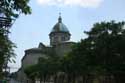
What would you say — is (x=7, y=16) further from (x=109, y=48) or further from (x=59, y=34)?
(x=59, y=34)

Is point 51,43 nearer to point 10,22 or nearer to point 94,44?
point 94,44

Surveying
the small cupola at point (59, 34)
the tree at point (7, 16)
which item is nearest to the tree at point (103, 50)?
the tree at point (7, 16)

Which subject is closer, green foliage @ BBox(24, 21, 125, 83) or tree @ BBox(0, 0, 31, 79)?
tree @ BBox(0, 0, 31, 79)

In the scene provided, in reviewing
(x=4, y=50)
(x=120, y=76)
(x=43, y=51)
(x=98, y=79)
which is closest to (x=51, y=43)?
(x=43, y=51)

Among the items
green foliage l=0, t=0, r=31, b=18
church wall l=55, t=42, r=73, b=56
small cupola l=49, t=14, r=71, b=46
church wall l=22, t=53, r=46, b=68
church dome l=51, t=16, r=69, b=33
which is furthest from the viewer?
church dome l=51, t=16, r=69, b=33

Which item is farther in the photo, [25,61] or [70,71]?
[25,61]

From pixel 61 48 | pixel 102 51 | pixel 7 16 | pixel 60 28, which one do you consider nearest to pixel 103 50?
pixel 102 51

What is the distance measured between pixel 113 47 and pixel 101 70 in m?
3.05

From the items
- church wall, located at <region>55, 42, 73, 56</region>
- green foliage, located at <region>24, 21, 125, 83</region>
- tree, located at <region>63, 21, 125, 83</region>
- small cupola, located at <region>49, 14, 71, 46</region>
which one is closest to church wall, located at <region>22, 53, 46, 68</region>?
small cupola, located at <region>49, 14, 71, 46</region>

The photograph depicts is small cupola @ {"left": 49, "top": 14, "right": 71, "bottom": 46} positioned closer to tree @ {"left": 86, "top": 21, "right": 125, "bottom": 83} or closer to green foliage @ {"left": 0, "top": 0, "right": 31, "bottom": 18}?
tree @ {"left": 86, "top": 21, "right": 125, "bottom": 83}

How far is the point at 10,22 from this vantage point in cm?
909

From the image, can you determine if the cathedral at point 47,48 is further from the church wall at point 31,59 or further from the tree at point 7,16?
the tree at point 7,16

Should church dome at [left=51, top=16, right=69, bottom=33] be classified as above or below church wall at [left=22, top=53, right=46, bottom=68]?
above

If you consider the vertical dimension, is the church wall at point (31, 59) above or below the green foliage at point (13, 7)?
above
